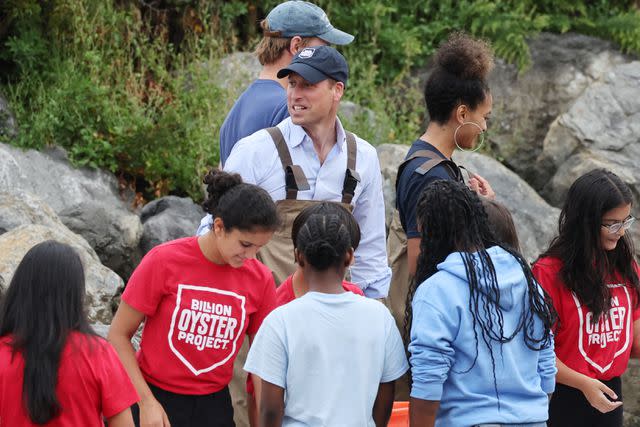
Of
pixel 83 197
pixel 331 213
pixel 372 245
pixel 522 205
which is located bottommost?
pixel 83 197

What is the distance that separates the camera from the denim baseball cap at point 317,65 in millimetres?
4480

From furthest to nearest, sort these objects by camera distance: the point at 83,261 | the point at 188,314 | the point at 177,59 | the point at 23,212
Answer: the point at 177,59 < the point at 23,212 < the point at 83,261 < the point at 188,314

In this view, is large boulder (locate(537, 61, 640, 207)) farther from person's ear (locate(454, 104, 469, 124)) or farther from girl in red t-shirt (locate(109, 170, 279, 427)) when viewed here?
girl in red t-shirt (locate(109, 170, 279, 427))

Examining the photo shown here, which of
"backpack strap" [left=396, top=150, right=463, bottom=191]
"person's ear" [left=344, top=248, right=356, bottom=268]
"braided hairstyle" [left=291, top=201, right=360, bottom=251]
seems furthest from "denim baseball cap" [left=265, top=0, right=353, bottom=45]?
"person's ear" [left=344, top=248, right=356, bottom=268]

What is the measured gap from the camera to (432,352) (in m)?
3.47

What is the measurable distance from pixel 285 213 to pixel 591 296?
130 centimetres

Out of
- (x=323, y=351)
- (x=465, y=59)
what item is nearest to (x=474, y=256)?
(x=323, y=351)

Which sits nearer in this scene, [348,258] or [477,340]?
[477,340]

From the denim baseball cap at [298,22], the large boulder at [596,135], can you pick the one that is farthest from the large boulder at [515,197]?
the denim baseball cap at [298,22]

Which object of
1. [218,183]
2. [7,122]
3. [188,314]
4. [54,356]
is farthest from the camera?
[7,122]

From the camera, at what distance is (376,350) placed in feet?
11.6

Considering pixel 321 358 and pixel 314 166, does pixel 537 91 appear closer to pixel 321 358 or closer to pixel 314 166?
pixel 314 166

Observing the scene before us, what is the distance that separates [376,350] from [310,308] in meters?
0.27

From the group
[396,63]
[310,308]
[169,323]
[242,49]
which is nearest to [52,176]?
[242,49]
